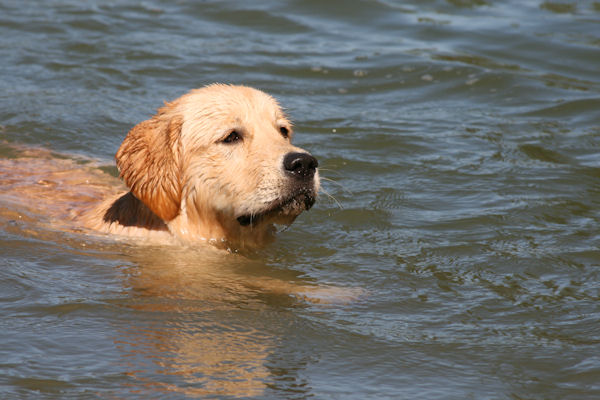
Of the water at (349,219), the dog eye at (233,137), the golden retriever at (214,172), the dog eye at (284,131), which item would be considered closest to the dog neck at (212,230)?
the golden retriever at (214,172)

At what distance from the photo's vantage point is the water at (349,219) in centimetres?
498

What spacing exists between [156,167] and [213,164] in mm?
428

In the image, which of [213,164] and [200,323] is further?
[213,164]

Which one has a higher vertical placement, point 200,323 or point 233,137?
point 233,137

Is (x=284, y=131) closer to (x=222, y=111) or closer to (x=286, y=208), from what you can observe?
(x=222, y=111)

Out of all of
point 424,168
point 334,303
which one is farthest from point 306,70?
point 334,303

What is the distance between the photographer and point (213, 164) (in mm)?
6555

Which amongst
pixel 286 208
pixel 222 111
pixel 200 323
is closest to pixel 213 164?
pixel 222 111

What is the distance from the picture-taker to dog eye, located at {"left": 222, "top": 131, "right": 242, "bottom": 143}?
259 inches

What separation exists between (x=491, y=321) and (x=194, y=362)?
6.67 feet

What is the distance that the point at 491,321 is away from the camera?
5758mm

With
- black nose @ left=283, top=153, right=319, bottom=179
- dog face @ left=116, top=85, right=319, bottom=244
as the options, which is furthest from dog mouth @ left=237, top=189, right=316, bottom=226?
black nose @ left=283, top=153, right=319, bottom=179

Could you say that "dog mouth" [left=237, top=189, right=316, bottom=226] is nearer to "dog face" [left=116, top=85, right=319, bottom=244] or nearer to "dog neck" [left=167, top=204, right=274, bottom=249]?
"dog face" [left=116, top=85, right=319, bottom=244]

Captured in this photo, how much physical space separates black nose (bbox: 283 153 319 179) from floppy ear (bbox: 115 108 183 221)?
0.92 meters
